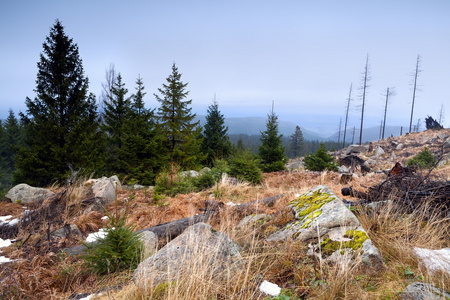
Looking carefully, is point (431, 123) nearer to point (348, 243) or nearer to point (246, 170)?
point (246, 170)

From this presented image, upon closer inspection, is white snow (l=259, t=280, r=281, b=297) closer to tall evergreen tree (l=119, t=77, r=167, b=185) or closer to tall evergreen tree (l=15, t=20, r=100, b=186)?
tall evergreen tree (l=119, t=77, r=167, b=185)

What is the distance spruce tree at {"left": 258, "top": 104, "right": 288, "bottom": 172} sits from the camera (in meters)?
15.0

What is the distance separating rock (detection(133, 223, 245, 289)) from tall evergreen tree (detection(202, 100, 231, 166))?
66.9 feet

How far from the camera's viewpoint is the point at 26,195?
280 inches

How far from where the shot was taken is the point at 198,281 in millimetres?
2021

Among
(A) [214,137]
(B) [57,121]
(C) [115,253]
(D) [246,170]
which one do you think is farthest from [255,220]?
(A) [214,137]

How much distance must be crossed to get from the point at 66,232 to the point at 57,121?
1088cm

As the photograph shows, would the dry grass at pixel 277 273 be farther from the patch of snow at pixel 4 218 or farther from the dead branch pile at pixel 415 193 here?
the patch of snow at pixel 4 218

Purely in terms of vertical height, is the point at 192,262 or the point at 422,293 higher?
the point at 422,293

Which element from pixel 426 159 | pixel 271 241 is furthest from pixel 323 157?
pixel 271 241

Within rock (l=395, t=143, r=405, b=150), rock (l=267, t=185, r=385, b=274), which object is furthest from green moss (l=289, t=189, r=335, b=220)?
rock (l=395, t=143, r=405, b=150)

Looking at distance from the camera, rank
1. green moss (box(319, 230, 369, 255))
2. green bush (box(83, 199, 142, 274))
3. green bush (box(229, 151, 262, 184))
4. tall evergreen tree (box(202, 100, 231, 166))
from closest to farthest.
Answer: green moss (box(319, 230, 369, 255))
green bush (box(83, 199, 142, 274))
green bush (box(229, 151, 262, 184))
tall evergreen tree (box(202, 100, 231, 166))

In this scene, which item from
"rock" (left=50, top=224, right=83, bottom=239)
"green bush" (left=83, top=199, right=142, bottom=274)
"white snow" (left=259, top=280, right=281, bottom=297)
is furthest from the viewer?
"rock" (left=50, top=224, right=83, bottom=239)

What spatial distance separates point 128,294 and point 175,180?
6644mm
